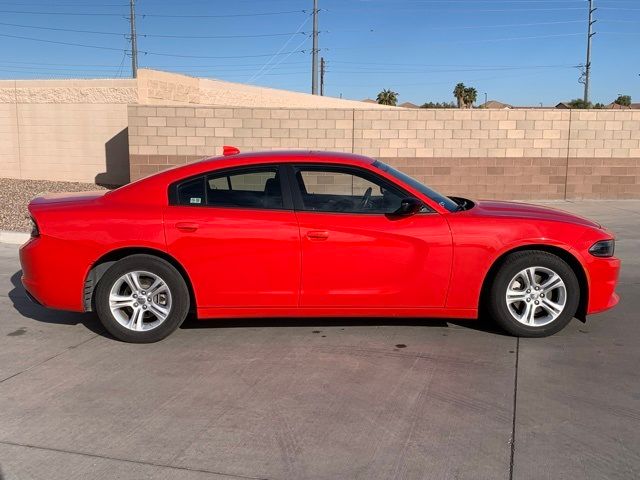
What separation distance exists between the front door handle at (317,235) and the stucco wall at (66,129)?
13.4m

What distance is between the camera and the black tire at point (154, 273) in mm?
5066

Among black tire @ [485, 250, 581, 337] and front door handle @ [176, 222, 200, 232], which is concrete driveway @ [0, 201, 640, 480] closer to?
black tire @ [485, 250, 581, 337]

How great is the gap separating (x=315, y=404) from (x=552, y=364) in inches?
75.9

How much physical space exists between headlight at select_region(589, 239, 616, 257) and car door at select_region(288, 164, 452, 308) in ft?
4.07

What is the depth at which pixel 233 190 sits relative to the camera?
17.3 ft

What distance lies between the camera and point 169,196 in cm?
519

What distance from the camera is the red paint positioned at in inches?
198

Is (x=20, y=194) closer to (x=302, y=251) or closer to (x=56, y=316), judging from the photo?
(x=56, y=316)

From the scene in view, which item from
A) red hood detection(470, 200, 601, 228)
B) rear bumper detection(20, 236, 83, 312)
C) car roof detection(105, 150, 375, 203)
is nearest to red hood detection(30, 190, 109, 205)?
car roof detection(105, 150, 375, 203)

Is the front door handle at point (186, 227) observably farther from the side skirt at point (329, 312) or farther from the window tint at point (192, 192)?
the side skirt at point (329, 312)

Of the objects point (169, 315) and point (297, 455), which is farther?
point (169, 315)

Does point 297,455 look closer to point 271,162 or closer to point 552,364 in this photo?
point 552,364

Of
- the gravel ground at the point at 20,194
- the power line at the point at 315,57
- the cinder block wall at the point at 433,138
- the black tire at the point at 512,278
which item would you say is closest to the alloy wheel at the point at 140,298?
the black tire at the point at 512,278

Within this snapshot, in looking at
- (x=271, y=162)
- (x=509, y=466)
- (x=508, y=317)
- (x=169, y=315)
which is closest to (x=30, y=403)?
(x=169, y=315)
